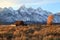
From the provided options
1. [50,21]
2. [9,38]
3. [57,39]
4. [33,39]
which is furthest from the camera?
[50,21]

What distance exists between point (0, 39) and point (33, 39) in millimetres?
2325

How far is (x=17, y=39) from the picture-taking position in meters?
19.5

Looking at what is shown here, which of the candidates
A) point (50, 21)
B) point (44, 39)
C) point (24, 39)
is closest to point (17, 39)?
point (24, 39)

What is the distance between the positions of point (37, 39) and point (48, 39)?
36.9 inches

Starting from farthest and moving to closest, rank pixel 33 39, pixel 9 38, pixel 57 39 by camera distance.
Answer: pixel 9 38 < pixel 33 39 < pixel 57 39

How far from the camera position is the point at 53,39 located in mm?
18750

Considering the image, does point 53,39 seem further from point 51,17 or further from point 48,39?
point 51,17

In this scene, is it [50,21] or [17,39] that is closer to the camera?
[17,39]

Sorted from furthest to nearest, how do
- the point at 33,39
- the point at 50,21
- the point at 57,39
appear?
the point at 50,21
the point at 33,39
the point at 57,39

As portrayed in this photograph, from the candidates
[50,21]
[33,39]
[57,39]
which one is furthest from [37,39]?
[50,21]

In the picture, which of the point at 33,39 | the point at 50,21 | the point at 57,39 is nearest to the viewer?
the point at 57,39

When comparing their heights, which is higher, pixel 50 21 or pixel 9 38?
pixel 9 38

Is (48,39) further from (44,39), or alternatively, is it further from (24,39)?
(24,39)

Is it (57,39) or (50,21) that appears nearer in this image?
(57,39)
